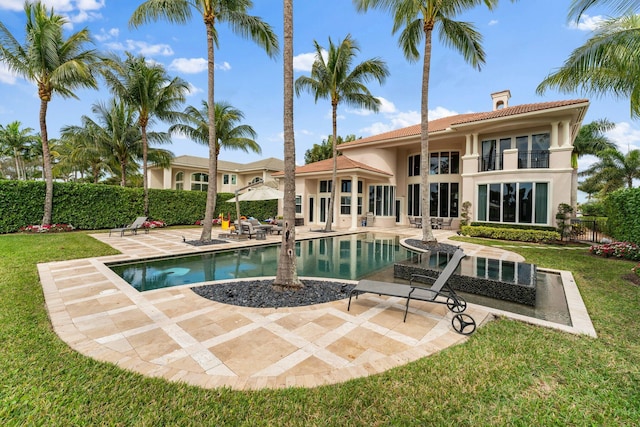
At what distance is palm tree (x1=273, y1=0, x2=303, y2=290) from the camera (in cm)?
582

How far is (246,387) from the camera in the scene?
111 inches

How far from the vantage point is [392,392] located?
109 inches

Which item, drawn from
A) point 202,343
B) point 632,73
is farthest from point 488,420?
point 632,73

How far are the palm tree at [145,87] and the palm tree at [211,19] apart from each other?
6.20 meters

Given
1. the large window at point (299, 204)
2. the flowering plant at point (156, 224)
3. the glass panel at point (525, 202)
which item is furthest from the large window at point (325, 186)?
the glass panel at point (525, 202)

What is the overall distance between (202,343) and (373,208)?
20.6 meters

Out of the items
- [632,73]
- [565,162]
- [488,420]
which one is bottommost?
[488,420]

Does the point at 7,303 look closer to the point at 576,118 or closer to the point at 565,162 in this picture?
the point at 565,162

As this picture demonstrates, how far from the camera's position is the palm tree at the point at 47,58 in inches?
550

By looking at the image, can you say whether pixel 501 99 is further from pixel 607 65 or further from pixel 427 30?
pixel 607 65

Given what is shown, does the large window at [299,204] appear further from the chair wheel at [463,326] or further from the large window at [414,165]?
the chair wheel at [463,326]

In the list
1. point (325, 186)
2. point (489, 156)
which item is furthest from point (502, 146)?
point (325, 186)

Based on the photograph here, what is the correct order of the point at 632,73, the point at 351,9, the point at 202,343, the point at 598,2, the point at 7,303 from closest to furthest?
1. the point at 202,343
2. the point at 7,303
3. the point at 598,2
4. the point at 632,73
5. the point at 351,9

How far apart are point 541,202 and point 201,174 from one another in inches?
1228
